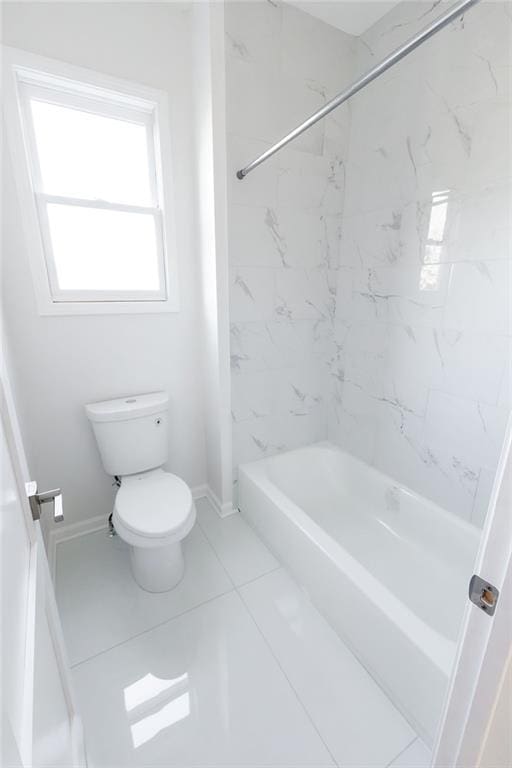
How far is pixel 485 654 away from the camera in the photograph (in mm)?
540

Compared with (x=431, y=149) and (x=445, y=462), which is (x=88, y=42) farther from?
(x=445, y=462)

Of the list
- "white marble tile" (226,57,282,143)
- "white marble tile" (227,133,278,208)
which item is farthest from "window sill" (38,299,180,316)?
"white marble tile" (226,57,282,143)

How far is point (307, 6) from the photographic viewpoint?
1551 millimetres

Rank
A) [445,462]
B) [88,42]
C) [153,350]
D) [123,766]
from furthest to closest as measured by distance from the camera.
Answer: [153,350], [445,462], [88,42], [123,766]

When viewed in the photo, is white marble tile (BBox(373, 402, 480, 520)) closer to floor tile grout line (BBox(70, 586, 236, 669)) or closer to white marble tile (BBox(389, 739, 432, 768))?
white marble tile (BBox(389, 739, 432, 768))

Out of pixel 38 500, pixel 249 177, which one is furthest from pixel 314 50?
pixel 38 500

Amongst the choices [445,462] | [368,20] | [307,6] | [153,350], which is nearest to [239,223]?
[153,350]

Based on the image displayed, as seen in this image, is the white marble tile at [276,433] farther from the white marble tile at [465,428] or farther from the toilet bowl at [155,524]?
the white marble tile at [465,428]

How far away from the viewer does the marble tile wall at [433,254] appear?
1.29 metres

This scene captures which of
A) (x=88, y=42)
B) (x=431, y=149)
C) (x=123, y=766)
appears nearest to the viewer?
(x=123, y=766)

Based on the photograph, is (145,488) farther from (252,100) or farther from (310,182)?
(252,100)

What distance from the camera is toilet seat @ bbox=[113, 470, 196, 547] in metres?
1.35

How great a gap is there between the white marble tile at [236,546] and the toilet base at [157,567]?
28 cm

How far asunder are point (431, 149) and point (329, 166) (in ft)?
1.74
